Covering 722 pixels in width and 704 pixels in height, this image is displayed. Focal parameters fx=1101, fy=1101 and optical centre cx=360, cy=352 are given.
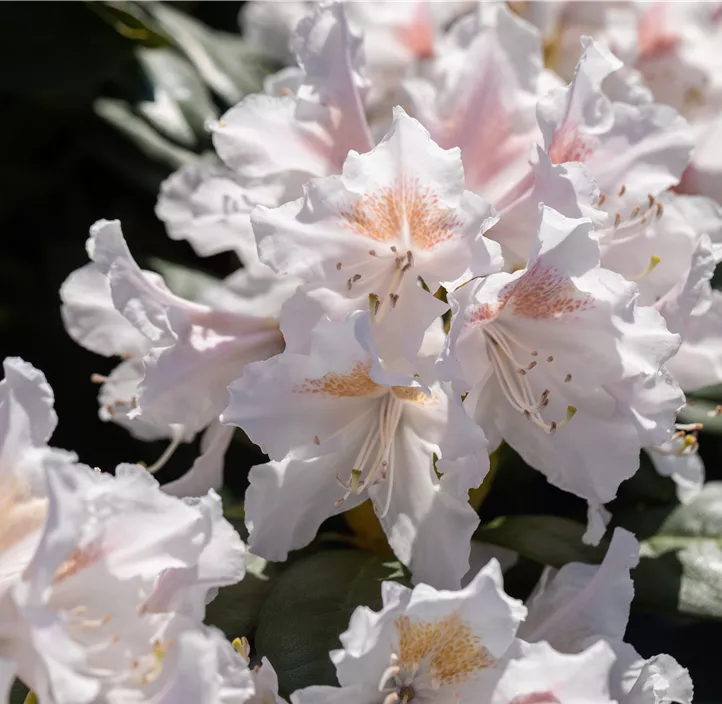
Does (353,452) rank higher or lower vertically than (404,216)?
lower

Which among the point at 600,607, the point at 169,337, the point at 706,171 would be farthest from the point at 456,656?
the point at 706,171

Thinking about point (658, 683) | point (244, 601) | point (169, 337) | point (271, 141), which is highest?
point (271, 141)

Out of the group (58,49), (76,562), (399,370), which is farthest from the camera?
(58,49)

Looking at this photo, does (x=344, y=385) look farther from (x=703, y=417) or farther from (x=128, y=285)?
(x=703, y=417)

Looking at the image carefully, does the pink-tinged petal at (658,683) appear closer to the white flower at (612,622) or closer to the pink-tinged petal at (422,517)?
the white flower at (612,622)

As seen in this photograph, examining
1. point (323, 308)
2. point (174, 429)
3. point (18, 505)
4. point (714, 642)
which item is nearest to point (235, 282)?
point (174, 429)

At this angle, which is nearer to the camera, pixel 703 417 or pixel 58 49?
pixel 703 417

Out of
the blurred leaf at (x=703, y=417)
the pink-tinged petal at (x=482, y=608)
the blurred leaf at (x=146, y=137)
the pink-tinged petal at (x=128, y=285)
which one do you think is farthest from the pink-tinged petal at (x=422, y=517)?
the blurred leaf at (x=146, y=137)
